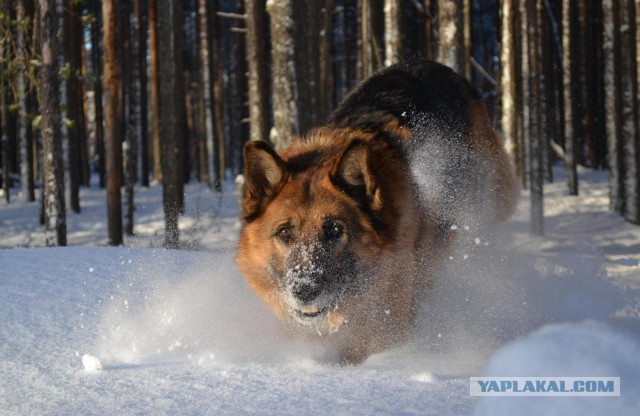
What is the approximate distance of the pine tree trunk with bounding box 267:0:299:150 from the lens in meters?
9.59

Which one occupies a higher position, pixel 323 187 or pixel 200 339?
pixel 323 187

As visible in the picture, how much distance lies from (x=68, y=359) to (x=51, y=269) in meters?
2.02

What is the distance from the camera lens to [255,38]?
11352 millimetres

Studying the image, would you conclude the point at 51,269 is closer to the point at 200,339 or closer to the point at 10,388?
the point at 200,339


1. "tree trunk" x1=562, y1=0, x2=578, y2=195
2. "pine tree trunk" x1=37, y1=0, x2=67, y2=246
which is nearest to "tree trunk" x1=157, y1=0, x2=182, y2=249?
"pine tree trunk" x1=37, y1=0, x2=67, y2=246

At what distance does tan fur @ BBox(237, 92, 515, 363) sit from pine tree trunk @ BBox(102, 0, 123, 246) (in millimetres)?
12515

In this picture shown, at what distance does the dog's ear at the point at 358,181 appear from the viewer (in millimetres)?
4098

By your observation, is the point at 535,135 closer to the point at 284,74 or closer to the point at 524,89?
the point at 524,89

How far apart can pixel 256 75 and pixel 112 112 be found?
6.44 m

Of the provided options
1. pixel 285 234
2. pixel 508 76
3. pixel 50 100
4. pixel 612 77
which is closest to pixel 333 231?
pixel 285 234

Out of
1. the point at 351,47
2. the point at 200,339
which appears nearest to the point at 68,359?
the point at 200,339

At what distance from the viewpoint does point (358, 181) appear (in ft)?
13.6

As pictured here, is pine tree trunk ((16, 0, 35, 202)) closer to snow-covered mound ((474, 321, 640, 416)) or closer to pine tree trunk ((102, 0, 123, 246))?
pine tree trunk ((102, 0, 123, 246))

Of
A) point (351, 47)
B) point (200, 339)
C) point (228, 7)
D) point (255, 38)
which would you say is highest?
point (228, 7)
